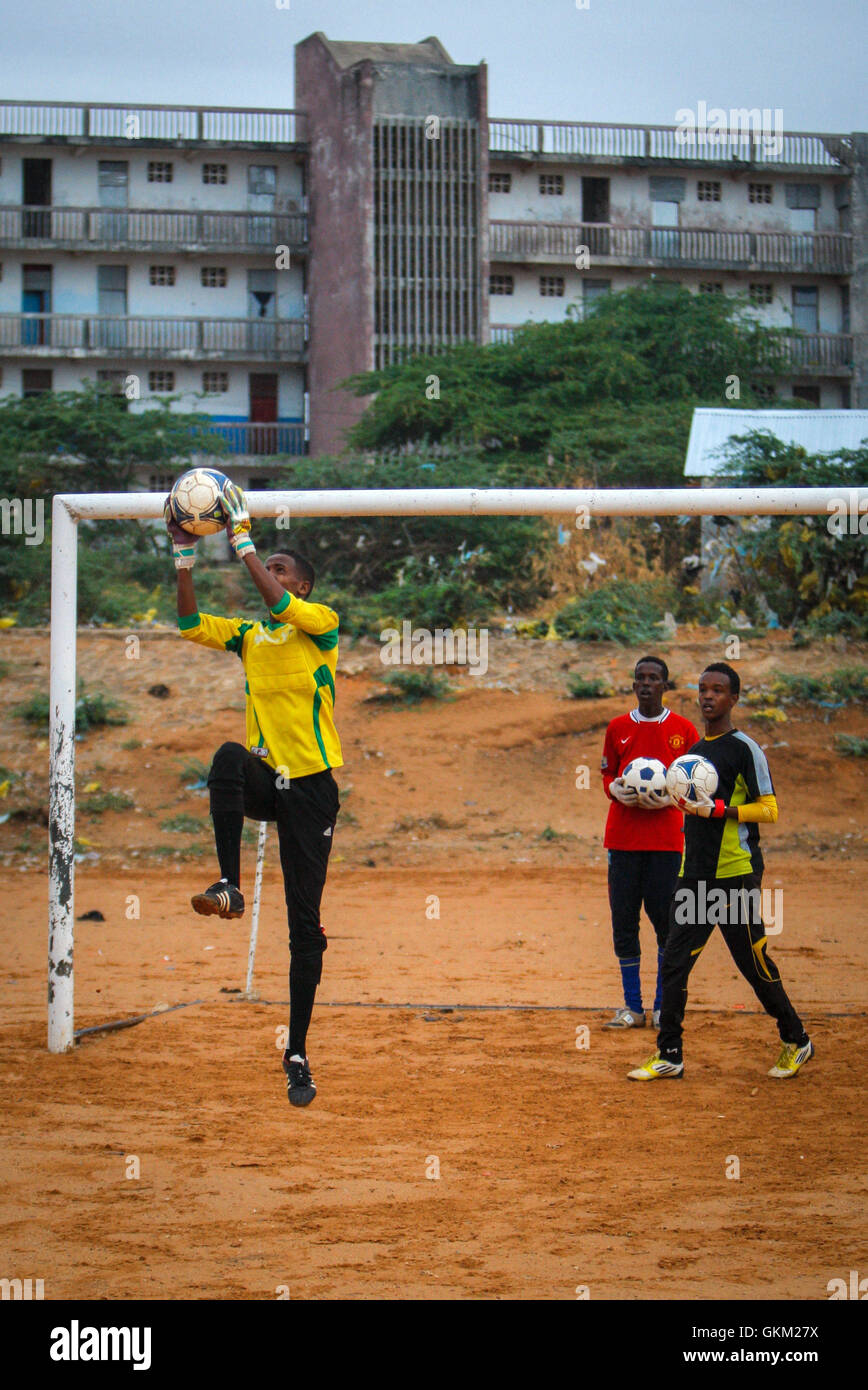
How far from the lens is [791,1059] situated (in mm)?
6520

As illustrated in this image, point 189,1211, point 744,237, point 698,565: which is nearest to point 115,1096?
point 189,1211

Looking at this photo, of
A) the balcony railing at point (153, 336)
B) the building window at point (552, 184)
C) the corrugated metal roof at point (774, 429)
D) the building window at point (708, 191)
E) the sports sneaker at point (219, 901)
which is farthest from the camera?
the building window at point (708, 191)

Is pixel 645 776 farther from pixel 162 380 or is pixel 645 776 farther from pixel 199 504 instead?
pixel 162 380

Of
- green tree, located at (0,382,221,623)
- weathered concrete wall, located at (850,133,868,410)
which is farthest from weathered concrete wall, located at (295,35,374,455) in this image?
weathered concrete wall, located at (850,133,868,410)

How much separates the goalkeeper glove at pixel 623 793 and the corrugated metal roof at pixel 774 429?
16169mm

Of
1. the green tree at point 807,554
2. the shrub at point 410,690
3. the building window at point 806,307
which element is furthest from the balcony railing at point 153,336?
the shrub at point 410,690

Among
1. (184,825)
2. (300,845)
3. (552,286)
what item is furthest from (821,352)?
(300,845)

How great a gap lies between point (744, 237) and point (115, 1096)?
39108 mm

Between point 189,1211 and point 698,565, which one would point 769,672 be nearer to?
point 698,565

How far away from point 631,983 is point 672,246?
118 ft

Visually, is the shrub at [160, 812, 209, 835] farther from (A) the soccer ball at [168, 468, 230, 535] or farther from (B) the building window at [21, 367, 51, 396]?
(B) the building window at [21, 367, 51, 396]

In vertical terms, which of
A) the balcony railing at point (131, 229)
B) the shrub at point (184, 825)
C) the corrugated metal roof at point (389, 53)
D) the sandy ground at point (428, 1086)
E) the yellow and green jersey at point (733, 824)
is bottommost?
the sandy ground at point (428, 1086)

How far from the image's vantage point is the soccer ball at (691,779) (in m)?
6.11

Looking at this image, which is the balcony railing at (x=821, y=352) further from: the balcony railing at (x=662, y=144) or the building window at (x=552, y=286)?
the balcony railing at (x=662, y=144)
